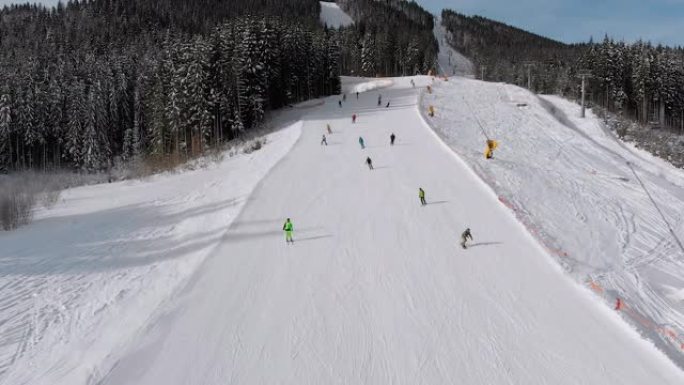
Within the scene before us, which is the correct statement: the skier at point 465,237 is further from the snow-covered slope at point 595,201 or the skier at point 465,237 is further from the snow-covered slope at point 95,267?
the snow-covered slope at point 95,267

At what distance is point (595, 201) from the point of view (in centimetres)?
2569

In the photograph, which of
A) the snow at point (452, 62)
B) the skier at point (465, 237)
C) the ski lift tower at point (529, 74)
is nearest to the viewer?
the skier at point (465, 237)

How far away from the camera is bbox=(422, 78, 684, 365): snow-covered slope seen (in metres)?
15.8

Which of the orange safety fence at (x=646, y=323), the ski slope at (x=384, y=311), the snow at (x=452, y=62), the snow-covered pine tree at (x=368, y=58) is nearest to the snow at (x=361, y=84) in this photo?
the snow-covered pine tree at (x=368, y=58)

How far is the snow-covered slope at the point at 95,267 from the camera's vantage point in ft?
37.9

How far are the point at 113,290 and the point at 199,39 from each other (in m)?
39.3

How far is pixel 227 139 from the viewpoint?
48125mm

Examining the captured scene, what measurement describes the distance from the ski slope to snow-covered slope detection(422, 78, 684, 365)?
1517mm

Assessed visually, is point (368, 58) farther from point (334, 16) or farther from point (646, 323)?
point (334, 16)

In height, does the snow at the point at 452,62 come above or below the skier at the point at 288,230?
above

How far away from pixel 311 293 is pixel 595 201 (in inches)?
743

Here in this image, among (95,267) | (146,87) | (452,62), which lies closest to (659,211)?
(95,267)

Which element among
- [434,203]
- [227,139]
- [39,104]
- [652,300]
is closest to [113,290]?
[434,203]

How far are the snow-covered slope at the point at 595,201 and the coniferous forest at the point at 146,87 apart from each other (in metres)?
20.1
